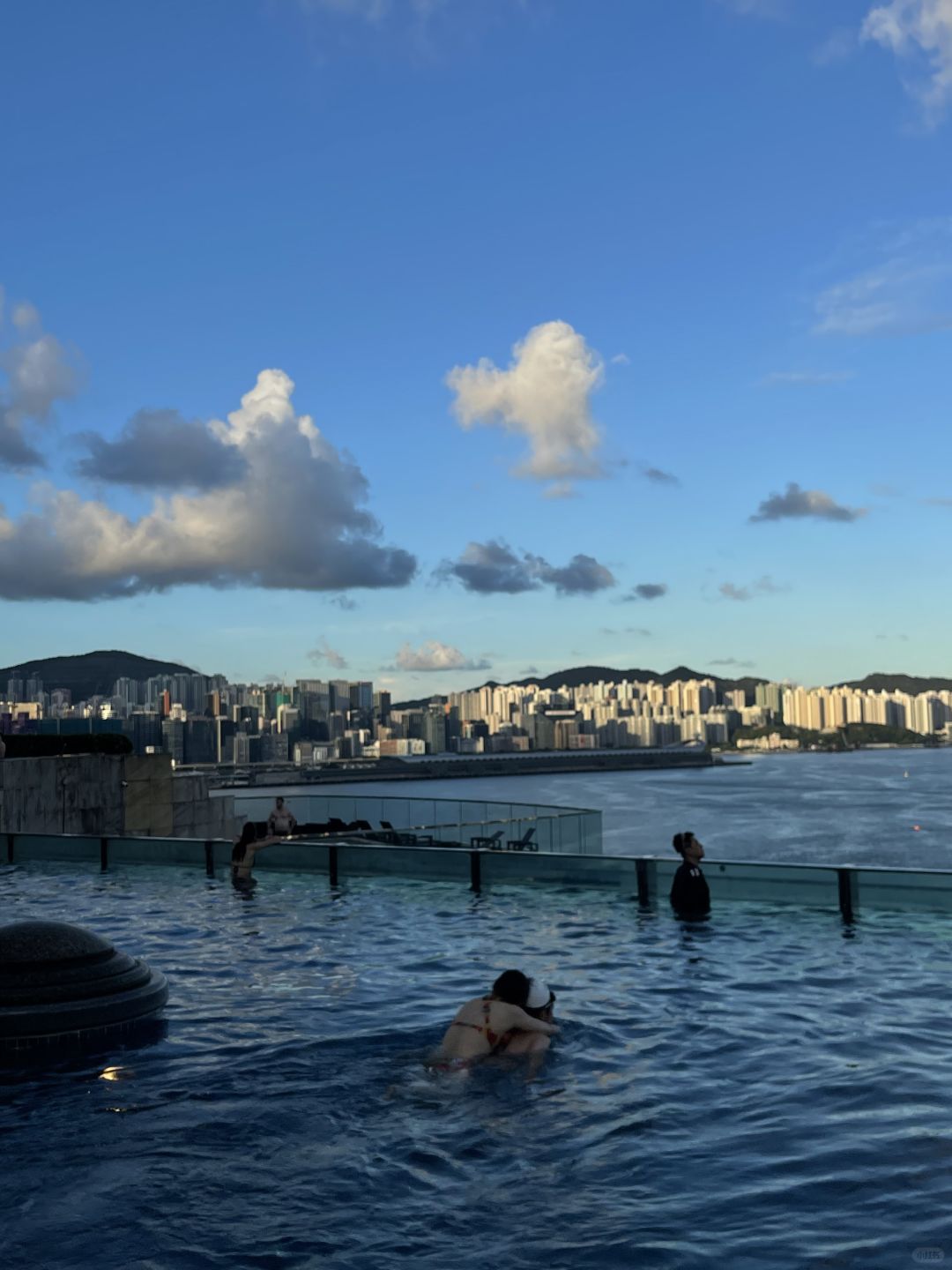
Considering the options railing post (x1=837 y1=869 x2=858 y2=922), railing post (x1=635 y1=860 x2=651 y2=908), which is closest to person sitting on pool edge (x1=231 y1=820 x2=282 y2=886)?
railing post (x1=635 y1=860 x2=651 y2=908)

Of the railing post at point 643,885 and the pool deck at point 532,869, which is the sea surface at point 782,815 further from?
the railing post at point 643,885

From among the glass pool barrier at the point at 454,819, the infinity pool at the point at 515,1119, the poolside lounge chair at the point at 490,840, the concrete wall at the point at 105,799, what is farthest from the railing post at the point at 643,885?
the concrete wall at the point at 105,799

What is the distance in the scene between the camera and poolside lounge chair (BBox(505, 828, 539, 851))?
88.8 feet

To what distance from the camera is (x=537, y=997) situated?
962 centimetres

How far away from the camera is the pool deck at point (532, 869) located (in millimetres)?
15328

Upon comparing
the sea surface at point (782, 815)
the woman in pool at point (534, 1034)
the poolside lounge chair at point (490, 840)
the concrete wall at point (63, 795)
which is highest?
the concrete wall at point (63, 795)

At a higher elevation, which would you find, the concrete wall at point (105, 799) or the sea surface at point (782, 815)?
the concrete wall at point (105, 799)

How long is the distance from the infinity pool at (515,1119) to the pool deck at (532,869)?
0.80 meters

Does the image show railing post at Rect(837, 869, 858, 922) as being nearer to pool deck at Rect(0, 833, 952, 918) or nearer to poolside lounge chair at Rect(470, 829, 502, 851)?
pool deck at Rect(0, 833, 952, 918)

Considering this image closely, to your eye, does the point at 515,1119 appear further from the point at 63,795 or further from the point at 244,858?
the point at 63,795

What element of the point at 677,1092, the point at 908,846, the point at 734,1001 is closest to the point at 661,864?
the point at 734,1001

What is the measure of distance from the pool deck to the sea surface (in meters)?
9.94

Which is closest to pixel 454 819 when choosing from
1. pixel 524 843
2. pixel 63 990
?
pixel 524 843

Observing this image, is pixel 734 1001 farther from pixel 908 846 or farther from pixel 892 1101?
pixel 908 846
